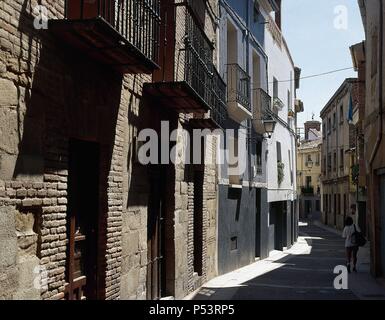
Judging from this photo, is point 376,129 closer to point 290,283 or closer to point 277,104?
point 290,283

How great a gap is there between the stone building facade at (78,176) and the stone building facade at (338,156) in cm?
2149

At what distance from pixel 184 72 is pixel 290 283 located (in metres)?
5.80

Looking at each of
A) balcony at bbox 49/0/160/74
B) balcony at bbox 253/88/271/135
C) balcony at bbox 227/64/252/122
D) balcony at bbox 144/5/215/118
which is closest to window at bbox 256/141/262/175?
balcony at bbox 253/88/271/135

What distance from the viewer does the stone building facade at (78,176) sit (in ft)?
13.9

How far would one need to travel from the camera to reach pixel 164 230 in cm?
898

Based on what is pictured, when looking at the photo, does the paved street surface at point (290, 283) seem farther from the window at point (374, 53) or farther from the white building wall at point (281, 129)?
the window at point (374, 53)

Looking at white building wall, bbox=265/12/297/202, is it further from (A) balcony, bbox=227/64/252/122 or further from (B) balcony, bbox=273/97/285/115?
(A) balcony, bbox=227/64/252/122

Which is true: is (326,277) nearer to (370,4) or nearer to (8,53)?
(370,4)

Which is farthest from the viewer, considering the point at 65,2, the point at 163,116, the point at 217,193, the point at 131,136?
the point at 217,193

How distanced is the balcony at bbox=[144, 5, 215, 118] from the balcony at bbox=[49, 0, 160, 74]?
1.90 feet

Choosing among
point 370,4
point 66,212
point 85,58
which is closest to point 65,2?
point 85,58

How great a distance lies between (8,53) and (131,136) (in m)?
2.97

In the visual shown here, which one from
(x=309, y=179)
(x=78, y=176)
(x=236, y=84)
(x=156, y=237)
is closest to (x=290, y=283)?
(x=156, y=237)

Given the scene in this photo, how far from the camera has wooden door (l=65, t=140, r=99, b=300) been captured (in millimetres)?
5508
